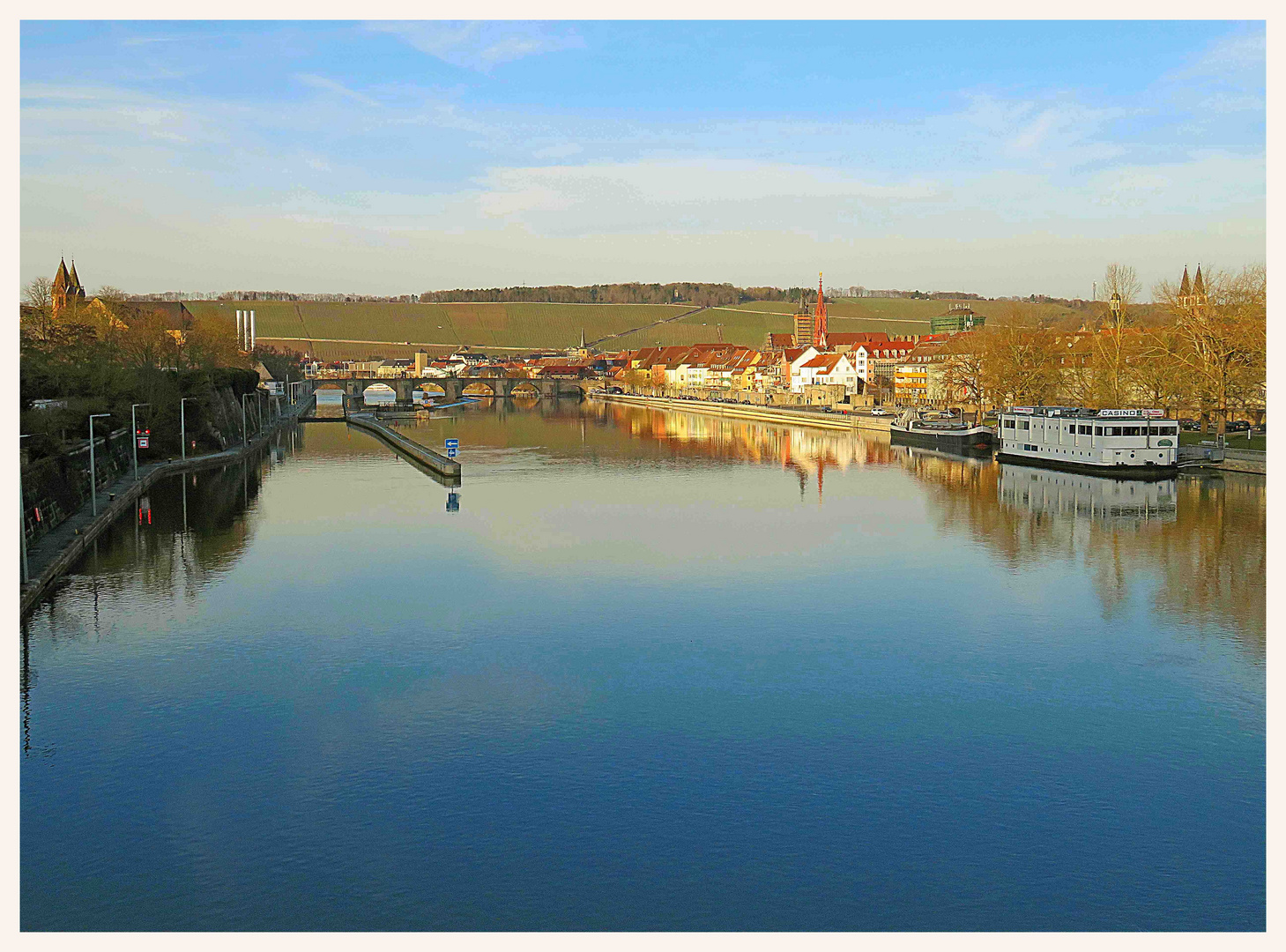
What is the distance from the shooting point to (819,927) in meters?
9.38

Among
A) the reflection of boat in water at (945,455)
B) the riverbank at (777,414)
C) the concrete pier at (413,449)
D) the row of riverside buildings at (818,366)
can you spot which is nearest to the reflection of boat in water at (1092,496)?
the reflection of boat in water at (945,455)

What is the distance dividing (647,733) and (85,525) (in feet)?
58.4

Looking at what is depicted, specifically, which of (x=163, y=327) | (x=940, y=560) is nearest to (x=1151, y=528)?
(x=940, y=560)

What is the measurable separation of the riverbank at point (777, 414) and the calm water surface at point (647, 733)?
44601 millimetres

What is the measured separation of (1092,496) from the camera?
3675 centimetres

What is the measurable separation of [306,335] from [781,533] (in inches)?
6398

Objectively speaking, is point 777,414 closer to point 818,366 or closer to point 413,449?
point 818,366

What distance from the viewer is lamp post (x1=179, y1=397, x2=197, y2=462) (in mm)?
42641

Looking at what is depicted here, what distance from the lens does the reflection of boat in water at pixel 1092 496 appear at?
32.5 m

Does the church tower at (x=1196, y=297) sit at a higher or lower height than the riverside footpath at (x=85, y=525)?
higher

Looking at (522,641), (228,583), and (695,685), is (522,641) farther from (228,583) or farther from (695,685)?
Result: (228,583)

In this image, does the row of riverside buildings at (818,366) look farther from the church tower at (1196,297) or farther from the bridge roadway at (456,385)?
the church tower at (1196,297)

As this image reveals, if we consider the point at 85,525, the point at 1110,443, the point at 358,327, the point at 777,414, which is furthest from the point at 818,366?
the point at 358,327

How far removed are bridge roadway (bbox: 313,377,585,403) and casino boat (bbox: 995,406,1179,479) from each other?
79.4 meters
